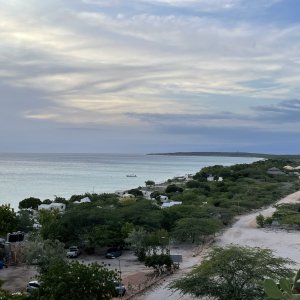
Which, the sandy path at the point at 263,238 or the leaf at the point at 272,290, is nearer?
the leaf at the point at 272,290

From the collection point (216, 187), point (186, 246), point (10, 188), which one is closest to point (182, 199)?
point (216, 187)

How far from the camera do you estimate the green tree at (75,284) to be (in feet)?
59.6

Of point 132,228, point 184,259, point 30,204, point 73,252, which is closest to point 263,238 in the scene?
point 184,259

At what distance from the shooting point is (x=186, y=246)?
123 feet

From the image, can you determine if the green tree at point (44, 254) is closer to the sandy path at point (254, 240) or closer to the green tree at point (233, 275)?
the sandy path at point (254, 240)

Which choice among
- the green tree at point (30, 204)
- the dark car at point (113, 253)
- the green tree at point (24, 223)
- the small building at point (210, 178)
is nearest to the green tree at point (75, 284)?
the dark car at point (113, 253)

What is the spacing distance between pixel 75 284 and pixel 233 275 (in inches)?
254

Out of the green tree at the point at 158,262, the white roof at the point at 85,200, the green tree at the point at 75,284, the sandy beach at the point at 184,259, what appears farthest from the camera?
the white roof at the point at 85,200

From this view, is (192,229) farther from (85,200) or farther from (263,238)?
(85,200)

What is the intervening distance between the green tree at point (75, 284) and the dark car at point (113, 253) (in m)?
13.7

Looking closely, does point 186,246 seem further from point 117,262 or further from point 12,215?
point 12,215

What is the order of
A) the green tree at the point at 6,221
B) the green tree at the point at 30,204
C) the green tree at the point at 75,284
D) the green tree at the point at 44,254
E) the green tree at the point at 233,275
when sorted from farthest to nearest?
the green tree at the point at 30,204, the green tree at the point at 6,221, the green tree at the point at 44,254, the green tree at the point at 233,275, the green tree at the point at 75,284

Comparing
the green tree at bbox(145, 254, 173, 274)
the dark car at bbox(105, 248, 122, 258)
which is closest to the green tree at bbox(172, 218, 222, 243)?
the dark car at bbox(105, 248, 122, 258)

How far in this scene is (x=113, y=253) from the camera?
110ft
